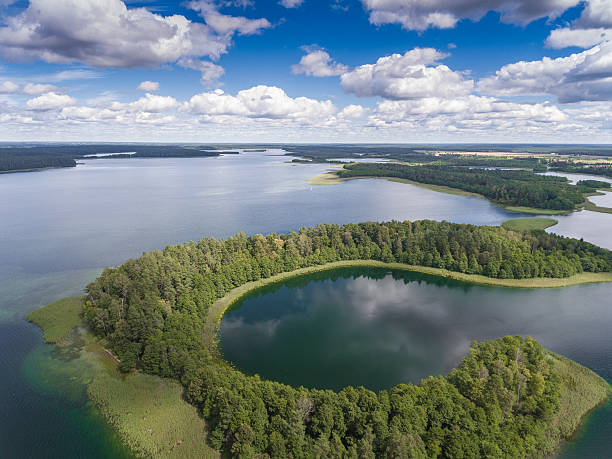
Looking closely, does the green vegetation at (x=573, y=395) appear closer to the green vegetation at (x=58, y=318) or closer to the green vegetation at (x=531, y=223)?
the green vegetation at (x=58, y=318)

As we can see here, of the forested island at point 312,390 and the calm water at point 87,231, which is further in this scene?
the calm water at point 87,231

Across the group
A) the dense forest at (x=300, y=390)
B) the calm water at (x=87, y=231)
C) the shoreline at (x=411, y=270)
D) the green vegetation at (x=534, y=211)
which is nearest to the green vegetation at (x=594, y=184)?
the calm water at (x=87, y=231)

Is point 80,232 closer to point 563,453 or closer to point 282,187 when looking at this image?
point 282,187

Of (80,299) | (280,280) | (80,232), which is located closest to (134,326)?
(80,299)

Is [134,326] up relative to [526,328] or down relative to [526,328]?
up

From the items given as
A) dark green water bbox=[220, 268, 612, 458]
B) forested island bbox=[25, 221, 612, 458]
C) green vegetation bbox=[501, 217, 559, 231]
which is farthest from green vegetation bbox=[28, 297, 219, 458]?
green vegetation bbox=[501, 217, 559, 231]

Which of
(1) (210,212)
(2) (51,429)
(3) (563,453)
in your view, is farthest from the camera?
(1) (210,212)

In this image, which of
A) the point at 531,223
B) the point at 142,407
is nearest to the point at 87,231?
the point at 142,407

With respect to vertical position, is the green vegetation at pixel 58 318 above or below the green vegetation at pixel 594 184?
below
